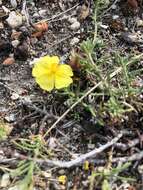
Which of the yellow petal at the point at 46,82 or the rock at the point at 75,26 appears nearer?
the yellow petal at the point at 46,82

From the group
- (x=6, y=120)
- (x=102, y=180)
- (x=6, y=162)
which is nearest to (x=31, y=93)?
(x=6, y=120)

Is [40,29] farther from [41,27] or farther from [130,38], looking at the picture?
[130,38]

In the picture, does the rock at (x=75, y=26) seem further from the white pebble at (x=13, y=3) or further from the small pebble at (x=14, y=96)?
the small pebble at (x=14, y=96)

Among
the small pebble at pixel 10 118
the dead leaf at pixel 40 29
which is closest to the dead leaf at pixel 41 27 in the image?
the dead leaf at pixel 40 29

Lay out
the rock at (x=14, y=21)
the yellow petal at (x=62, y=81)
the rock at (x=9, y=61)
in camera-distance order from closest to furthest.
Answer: the yellow petal at (x=62, y=81), the rock at (x=9, y=61), the rock at (x=14, y=21)

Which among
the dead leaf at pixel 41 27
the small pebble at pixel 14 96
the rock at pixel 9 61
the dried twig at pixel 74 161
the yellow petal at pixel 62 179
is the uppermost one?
the dead leaf at pixel 41 27

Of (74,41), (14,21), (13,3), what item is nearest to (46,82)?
(74,41)
